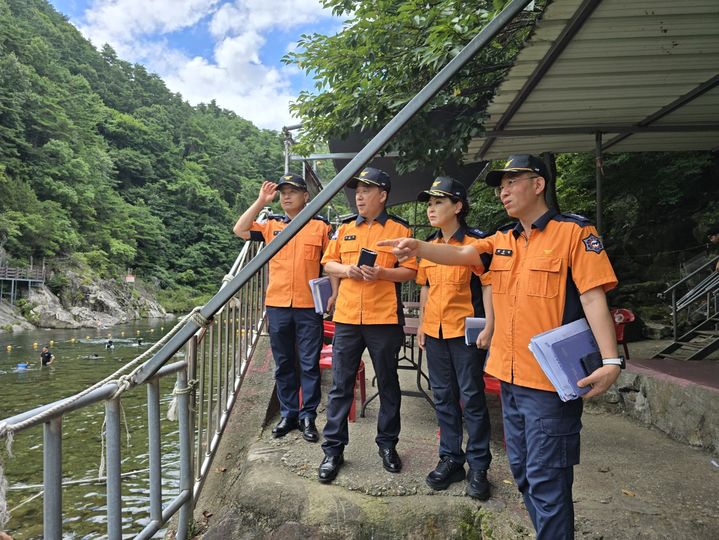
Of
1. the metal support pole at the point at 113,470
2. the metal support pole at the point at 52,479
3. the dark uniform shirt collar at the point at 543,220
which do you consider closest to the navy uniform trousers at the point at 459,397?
the dark uniform shirt collar at the point at 543,220

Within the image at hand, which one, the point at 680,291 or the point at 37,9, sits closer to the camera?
the point at 680,291

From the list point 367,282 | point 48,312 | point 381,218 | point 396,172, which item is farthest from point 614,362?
point 48,312

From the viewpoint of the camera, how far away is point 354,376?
2.76 metres

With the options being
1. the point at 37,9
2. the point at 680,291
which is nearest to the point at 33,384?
the point at 680,291

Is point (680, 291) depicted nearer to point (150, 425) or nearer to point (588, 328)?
point (588, 328)

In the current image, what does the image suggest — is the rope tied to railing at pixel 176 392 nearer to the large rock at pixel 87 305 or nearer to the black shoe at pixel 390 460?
the black shoe at pixel 390 460

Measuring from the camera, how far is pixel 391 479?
2590 mm

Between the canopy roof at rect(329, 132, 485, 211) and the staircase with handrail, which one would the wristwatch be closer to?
the staircase with handrail

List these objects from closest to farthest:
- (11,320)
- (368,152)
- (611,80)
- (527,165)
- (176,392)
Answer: (368,152) < (527,165) < (176,392) < (611,80) < (11,320)

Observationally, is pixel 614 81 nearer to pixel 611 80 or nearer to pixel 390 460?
pixel 611 80

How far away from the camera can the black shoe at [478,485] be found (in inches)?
94.3

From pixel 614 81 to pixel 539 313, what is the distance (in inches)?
98.7

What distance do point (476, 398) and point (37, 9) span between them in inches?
3214

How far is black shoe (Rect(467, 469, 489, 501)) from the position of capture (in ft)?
7.86
